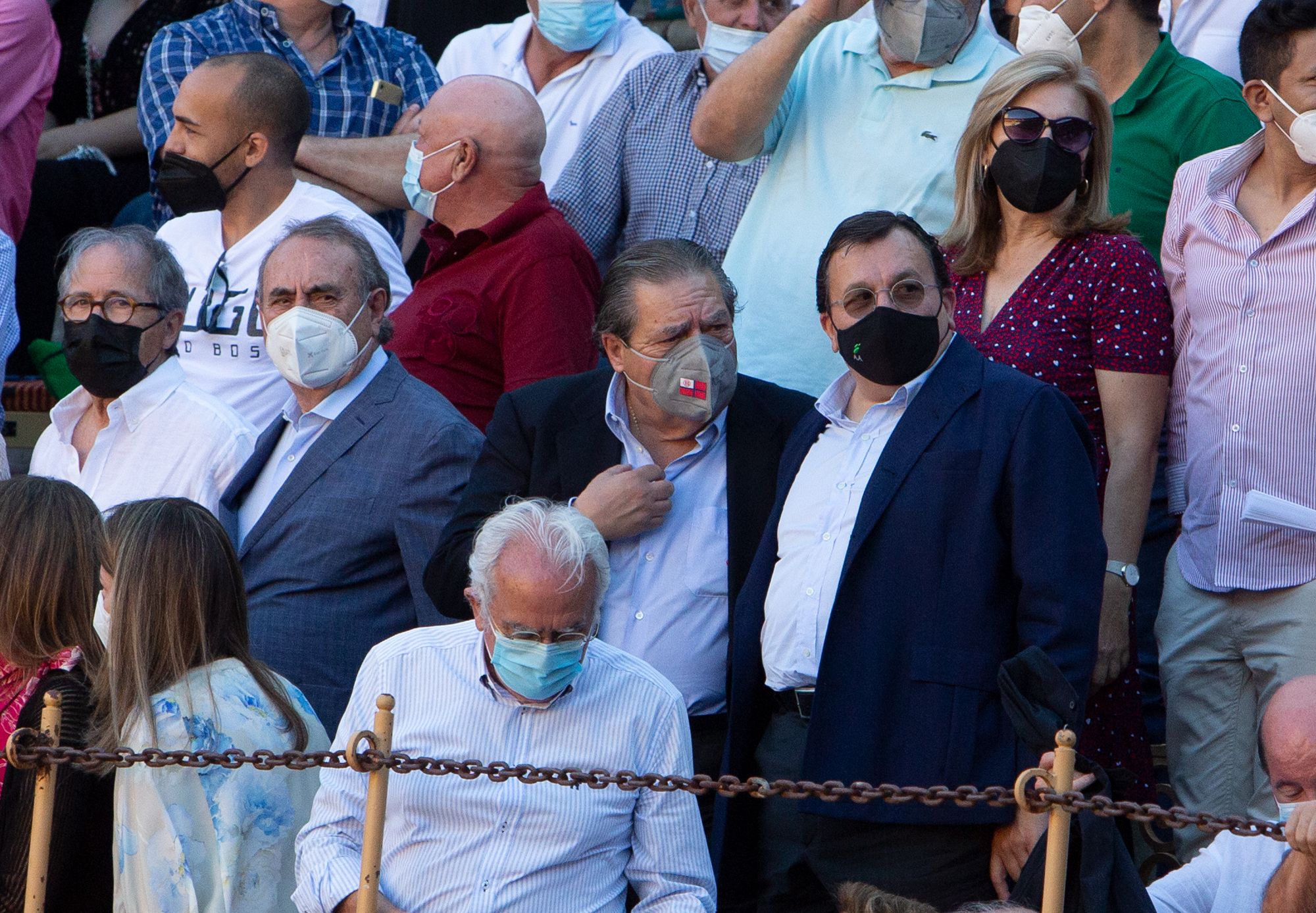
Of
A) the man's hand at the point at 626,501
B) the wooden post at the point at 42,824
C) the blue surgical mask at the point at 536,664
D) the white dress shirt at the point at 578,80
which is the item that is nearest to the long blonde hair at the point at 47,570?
the wooden post at the point at 42,824

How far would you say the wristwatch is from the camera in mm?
4090

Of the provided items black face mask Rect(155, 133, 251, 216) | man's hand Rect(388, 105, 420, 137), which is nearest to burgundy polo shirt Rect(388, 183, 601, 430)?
black face mask Rect(155, 133, 251, 216)

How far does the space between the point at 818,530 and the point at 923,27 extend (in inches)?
67.0

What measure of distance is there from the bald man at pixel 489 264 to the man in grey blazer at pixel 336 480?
0.25 meters

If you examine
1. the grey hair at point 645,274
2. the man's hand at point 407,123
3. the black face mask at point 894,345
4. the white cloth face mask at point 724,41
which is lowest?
the black face mask at point 894,345

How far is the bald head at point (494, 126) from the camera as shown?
5340 millimetres

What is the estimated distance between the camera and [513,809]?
3455 millimetres

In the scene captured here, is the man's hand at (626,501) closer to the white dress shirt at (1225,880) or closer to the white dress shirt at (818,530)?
the white dress shirt at (818,530)

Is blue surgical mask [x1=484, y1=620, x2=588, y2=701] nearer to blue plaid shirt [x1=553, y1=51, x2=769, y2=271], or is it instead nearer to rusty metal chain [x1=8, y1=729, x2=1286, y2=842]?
rusty metal chain [x1=8, y1=729, x2=1286, y2=842]

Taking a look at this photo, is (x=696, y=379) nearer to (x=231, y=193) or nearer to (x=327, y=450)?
(x=327, y=450)

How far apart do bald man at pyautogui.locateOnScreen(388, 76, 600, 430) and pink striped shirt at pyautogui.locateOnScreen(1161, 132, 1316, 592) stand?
1.72 m

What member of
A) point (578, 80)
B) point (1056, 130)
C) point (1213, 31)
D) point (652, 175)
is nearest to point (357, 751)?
point (1056, 130)

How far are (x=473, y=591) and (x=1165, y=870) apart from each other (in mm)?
2141

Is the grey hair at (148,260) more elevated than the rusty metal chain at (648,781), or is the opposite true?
the grey hair at (148,260)
